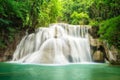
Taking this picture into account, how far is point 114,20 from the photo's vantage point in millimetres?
20266

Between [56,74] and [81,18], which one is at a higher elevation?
[81,18]

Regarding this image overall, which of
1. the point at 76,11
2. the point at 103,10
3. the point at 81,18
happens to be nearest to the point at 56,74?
the point at 103,10

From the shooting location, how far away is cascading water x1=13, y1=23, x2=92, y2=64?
1075 inches

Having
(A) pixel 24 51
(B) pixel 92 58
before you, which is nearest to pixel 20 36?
(A) pixel 24 51

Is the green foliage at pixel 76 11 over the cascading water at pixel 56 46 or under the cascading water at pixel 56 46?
over

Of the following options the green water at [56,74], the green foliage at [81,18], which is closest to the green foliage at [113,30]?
the green water at [56,74]

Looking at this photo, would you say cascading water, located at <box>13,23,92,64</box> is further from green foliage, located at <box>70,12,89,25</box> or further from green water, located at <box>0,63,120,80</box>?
green foliage, located at <box>70,12,89,25</box>

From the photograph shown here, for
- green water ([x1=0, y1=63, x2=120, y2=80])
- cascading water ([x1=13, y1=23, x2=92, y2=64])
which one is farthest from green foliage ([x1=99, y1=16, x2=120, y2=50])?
cascading water ([x1=13, y1=23, x2=92, y2=64])

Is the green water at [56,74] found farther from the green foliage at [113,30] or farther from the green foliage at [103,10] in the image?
the green foliage at [103,10]

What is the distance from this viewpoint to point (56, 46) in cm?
2875

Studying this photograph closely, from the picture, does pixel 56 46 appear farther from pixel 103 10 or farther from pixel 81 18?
pixel 81 18

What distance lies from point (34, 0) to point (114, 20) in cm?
1492

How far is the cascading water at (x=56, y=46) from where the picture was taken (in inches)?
1075

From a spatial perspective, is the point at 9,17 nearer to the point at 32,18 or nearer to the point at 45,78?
the point at 32,18
